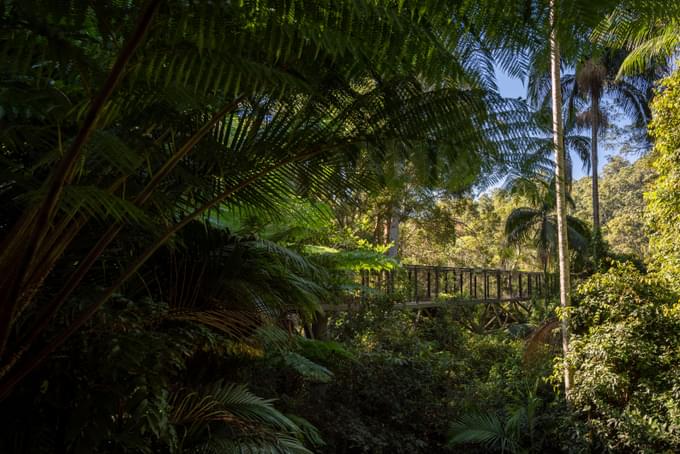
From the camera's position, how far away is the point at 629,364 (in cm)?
596

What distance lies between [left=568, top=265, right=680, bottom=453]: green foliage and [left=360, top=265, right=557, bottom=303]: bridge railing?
92.8 inches

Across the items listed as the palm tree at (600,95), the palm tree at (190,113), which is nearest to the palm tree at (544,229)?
the palm tree at (600,95)

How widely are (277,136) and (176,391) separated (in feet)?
5.44

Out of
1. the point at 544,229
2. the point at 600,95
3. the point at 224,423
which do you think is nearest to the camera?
the point at 224,423

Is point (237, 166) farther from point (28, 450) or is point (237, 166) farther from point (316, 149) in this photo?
point (28, 450)

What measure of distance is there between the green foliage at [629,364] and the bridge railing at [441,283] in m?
2.36

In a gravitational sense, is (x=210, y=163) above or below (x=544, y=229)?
below

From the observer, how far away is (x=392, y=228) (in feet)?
34.2

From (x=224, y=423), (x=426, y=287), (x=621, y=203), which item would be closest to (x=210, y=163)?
(x=224, y=423)

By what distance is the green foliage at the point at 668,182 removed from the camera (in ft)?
19.4

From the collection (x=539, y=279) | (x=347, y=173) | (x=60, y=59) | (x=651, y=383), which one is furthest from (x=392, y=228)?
(x=60, y=59)

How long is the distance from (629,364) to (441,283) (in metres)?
5.14

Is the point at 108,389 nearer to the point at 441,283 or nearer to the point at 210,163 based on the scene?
the point at 210,163

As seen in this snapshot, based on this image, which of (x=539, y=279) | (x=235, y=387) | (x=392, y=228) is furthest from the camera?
(x=539, y=279)
